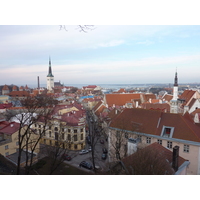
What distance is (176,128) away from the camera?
7.17m

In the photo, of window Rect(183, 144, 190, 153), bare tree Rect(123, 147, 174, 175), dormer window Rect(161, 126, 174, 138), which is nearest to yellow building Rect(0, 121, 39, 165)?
bare tree Rect(123, 147, 174, 175)

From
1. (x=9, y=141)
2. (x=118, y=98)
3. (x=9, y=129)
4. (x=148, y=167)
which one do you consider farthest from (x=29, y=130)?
(x=118, y=98)

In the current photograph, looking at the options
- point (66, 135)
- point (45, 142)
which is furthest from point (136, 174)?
point (45, 142)

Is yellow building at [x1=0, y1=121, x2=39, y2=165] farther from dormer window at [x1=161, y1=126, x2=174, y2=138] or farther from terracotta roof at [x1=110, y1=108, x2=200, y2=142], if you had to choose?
dormer window at [x1=161, y1=126, x2=174, y2=138]

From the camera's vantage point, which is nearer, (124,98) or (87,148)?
(87,148)

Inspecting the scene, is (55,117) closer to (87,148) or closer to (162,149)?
(87,148)

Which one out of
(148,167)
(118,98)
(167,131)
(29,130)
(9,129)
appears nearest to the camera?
(148,167)

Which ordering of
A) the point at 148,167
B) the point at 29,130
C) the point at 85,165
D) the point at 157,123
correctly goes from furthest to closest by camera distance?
the point at 85,165 → the point at 157,123 → the point at 29,130 → the point at 148,167

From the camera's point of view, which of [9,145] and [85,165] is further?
[85,165]

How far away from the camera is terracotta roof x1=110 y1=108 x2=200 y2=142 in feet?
22.5

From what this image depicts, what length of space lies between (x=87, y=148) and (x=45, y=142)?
120 inches

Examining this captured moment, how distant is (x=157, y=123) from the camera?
7.71m

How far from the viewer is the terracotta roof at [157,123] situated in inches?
270

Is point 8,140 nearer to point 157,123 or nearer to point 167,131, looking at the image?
point 157,123
